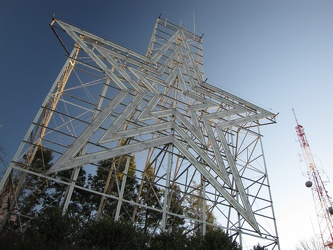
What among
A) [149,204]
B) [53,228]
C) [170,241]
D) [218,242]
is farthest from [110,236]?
[149,204]

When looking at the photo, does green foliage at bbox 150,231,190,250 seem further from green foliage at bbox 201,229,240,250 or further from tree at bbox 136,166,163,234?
tree at bbox 136,166,163,234

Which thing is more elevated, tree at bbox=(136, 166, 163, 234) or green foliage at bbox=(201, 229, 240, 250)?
tree at bbox=(136, 166, 163, 234)

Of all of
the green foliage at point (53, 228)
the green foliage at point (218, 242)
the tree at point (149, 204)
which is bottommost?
the green foliage at point (53, 228)

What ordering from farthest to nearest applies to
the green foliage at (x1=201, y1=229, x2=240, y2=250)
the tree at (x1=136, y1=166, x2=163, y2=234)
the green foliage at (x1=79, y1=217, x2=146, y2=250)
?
1. the tree at (x1=136, y1=166, x2=163, y2=234)
2. the green foliage at (x1=201, y1=229, x2=240, y2=250)
3. the green foliage at (x1=79, y1=217, x2=146, y2=250)

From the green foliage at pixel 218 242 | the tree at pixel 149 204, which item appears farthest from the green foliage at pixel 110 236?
the tree at pixel 149 204

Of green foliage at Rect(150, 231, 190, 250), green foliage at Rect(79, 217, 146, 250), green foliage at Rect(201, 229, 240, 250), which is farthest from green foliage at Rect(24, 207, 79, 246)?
green foliage at Rect(201, 229, 240, 250)

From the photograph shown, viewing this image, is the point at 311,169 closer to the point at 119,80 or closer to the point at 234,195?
the point at 234,195

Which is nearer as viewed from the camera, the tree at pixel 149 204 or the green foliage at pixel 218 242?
the green foliage at pixel 218 242

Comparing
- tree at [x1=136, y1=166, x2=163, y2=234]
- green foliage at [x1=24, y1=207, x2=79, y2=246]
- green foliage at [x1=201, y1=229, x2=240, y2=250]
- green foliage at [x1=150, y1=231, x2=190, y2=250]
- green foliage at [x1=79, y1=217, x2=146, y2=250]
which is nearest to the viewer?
green foliage at [x1=24, y1=207, x2=79, y2=246]

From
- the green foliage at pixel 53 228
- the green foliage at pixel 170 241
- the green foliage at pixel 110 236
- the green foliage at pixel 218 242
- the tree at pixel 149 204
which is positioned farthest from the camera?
the tree at pixel 149 204

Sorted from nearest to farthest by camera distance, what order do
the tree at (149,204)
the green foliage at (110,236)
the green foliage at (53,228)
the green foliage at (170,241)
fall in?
the green foliage at (53,228)
the green foliage at (110,236)
the green foliage at (170,241)
the tree at (149,204)

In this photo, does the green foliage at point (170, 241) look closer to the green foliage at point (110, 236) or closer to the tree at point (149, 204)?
the green foliage at point (110, 236)

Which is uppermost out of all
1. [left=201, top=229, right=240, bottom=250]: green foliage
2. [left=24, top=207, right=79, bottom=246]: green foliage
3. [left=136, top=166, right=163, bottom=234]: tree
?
[left=136, top=166, right=163, bottom=234]: tree

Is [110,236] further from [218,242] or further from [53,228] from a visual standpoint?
[218,242]
